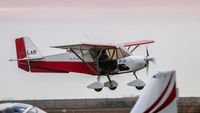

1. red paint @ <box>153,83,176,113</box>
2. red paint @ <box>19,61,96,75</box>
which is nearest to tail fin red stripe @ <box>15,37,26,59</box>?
red paint @ <box>19,61,96,75</box>

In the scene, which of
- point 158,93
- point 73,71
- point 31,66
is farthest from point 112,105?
point 158,93

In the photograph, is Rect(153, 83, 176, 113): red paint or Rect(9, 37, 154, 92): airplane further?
Rect(9, 37, 154, 92): airplane

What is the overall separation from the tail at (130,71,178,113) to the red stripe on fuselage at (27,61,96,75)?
16.0 m

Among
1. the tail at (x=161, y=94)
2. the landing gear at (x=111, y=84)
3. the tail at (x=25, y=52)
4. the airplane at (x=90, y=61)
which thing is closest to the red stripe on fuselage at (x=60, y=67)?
the airplane at (x=90, y=61)

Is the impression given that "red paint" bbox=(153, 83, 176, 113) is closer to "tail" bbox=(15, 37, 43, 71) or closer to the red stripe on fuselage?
the red stripe on fuselage

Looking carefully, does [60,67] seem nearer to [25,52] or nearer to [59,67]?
[59,67]

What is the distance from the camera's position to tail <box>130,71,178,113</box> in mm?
18219

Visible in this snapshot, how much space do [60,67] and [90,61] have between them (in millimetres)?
2368

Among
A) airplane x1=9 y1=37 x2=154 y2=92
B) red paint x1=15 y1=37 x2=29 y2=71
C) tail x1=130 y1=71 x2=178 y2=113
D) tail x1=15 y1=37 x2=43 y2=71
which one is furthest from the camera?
red paint x1=15 y1=37 x2=29 y2=71

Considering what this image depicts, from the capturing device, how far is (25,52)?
37.3 m

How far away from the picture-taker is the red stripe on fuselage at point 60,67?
35.1 meters

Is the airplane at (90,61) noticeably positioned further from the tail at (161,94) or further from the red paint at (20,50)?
the tail at (161,94)

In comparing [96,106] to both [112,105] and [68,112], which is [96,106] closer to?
[112,105]

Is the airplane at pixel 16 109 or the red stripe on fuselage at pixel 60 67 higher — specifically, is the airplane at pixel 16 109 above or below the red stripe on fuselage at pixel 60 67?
below
